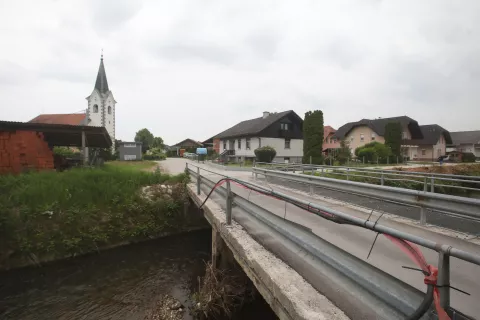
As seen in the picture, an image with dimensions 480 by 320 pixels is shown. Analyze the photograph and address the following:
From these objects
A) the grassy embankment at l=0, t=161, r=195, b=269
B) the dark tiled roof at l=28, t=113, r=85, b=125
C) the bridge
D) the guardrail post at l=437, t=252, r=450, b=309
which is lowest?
the grassy embankment at l=0, t=161, r=195, b=269

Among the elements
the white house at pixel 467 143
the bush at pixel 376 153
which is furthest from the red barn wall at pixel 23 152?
the white house at pixel 467 143

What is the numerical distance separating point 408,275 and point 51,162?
16.4 m

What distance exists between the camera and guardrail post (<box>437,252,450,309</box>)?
1.53 metres

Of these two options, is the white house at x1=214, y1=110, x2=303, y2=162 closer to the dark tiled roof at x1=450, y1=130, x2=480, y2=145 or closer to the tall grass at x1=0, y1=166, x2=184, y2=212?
the tall grass at x1=0, y1=166, x2=184, y2=212

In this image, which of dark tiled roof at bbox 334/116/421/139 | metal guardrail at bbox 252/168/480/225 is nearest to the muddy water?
metal guardrail at bbox 252/168/480/225

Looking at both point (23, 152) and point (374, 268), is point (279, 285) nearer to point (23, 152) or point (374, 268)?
point (374, 268)

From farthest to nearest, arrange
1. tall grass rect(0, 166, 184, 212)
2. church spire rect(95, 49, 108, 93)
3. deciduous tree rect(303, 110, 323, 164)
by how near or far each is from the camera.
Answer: church spire rect(95, 49, 108, 93) < deciduous tree rect(303, 110, 323, 164) < tall grass rect(0, 166, 184, 212)

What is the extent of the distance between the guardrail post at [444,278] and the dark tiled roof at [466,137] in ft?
256

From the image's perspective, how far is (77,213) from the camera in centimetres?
969

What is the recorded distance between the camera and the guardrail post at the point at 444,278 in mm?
1530

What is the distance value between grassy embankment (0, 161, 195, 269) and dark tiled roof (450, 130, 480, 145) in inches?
2934

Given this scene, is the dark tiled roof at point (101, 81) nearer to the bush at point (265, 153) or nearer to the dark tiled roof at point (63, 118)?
the dark tiled roof at point (63, 118)

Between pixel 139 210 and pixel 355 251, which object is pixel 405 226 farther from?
pixel 139 210

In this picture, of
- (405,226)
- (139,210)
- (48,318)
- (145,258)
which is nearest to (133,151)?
(139,210)
